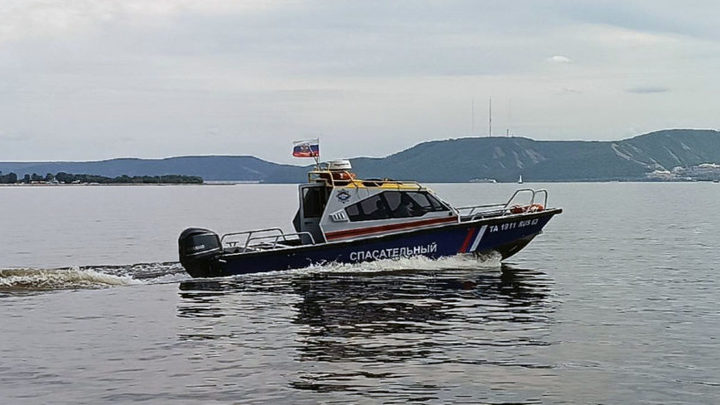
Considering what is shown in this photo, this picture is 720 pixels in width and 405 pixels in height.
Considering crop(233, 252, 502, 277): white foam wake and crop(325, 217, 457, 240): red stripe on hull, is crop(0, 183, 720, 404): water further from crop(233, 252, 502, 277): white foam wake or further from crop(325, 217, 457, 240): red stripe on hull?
crop(325, 217, 457, 240): red stripe on hull

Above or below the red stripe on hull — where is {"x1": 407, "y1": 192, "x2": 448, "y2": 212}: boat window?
above

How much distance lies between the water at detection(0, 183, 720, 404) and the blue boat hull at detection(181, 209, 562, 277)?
1.05ft

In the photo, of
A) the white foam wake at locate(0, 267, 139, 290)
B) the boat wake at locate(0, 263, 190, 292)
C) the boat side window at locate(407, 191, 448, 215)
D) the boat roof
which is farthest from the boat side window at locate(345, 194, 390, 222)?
the white foam wake at locate(0, 267, 139, 290)

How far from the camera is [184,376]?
45.3 feet

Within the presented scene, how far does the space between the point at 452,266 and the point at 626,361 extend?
37.4 feet

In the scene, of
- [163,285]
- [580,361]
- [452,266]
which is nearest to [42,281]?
[163,285]

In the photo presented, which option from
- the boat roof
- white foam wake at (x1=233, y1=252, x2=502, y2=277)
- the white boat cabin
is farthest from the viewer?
the boat roof

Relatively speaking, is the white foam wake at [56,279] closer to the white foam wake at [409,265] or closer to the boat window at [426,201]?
the white foam wake at [409,265]

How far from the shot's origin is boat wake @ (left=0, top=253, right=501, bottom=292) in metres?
23.2

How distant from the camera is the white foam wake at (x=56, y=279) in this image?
23.0 meters

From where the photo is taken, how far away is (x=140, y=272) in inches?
1049

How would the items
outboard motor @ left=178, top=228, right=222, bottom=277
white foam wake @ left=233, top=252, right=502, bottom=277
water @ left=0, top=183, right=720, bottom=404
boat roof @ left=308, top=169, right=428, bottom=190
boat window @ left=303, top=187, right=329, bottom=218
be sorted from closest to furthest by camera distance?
water @ left=0, top=183, right=720, bottom=404, outboard motor @ left=178, top=228, right=222, bottom=277, white foam wake @ left=233, top=252, right=502, bottom=277, boat roof @ left=308, top=169, right=428, bottom=190, boat window @ left=303, top=187, right=329, bottom=218

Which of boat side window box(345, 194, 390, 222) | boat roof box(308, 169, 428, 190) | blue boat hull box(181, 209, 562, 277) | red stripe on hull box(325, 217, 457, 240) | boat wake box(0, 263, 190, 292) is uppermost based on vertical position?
boat roof box(308, 169, 428, 190)

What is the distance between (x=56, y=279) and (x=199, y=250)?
Answer: 11.5 ft
